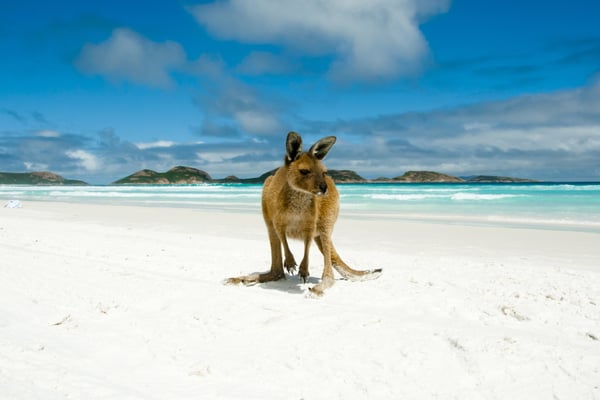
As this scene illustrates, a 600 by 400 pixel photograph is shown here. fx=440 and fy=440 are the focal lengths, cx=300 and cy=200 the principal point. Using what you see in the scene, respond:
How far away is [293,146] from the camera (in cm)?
439

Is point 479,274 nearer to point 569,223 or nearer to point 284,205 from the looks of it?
point 284,205

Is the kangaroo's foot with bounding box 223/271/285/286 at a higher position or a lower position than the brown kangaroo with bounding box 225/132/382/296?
lower

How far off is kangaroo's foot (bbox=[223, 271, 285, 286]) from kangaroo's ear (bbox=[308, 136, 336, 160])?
1683 millimetres

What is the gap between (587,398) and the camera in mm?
2521

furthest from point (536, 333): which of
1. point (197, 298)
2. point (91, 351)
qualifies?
point (91, 351)

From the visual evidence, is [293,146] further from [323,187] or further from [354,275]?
[354,275]

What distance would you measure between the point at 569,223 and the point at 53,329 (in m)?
15.5

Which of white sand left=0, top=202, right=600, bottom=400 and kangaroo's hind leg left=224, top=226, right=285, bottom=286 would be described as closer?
white sand left=0, top=202, right=600, bottom=400

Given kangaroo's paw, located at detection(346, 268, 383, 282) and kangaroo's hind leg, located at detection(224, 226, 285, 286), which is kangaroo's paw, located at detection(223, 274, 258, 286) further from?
kangaroo's paw, located at detection(346, 268, 383, 282)

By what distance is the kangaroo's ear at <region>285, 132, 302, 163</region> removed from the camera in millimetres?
4316

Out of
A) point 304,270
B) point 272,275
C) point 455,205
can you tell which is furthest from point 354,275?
point 455,205

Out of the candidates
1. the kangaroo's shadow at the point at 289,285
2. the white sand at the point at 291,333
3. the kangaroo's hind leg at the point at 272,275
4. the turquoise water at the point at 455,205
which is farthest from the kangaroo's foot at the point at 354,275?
the turquoise water at the point at 455,205

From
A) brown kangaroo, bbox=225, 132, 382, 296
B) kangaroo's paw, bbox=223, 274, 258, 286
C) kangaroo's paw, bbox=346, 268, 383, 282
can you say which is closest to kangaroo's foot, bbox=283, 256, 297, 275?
brown kangaroo, bbox=225, 132, 382, 296

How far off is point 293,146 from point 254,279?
1.84m
